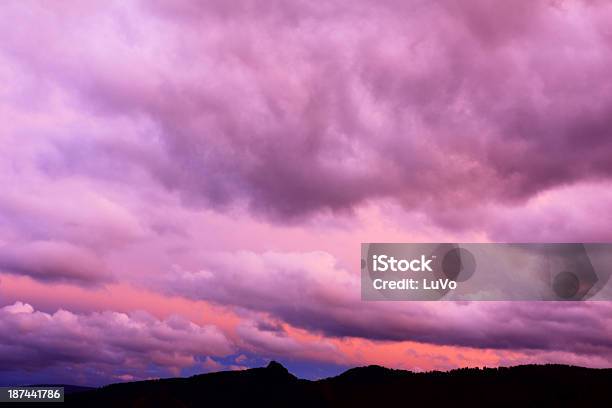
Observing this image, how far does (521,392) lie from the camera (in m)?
140

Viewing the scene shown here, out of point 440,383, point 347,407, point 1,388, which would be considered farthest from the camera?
point 347,407

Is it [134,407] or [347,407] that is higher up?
[134,407]

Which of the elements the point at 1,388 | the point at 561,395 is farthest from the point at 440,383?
the point at 1,388

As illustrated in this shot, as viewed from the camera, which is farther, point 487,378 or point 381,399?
point 381,399

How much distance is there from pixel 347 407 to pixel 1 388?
132298mm

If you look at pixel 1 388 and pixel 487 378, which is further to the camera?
pixel 487 378

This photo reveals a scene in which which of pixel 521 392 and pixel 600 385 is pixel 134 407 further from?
pixel 521 392

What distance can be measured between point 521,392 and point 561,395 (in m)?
13.3

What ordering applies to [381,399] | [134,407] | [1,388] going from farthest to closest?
[381,399] → [1,388] → [134,407]

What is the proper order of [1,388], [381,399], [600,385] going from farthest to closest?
1. [381,399]
2. [600,385]
3. [1,388]

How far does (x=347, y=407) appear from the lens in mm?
199125

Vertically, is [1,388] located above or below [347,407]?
above

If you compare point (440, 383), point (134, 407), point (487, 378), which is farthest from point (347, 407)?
point (134, 407)

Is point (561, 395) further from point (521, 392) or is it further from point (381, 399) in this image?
point (381, 399)
